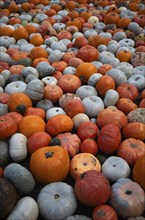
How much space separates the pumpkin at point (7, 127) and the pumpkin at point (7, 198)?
0.74 meters

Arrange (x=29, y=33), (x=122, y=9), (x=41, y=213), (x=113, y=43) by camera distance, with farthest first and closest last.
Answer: (x=122, y=9)
(x=29, y=33)
(x=113, y=43)
(x=41, y=213)

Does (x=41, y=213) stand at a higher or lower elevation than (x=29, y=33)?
lower

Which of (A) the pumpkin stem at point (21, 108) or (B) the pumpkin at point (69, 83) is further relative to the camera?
(B) the pumpkin at point (69, 83)

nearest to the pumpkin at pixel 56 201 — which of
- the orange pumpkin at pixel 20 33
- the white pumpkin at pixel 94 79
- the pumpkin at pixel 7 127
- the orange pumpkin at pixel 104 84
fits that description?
the pumpkin at pixel 7 127

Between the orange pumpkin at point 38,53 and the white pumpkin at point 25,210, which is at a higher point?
the orange pumpkin at point 38,53

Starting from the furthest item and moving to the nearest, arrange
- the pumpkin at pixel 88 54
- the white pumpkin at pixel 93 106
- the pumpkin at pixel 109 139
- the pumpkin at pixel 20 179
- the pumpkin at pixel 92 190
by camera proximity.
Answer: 1. the pumpkin at pixel 88 54
2. the white pumpkin at pixel 93 106
3. the pumpkin at pixel 109 139
4. the pumpkin at pixel 20 179
5. the pumpkin at pixel 92 190

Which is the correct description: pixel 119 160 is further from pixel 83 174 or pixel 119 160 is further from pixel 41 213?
pixel 41 213

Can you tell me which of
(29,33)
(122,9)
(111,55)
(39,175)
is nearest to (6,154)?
(39,175)

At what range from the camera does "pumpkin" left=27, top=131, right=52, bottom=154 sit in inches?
129

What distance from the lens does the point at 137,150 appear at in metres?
3.20

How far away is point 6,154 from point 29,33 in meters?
3.52

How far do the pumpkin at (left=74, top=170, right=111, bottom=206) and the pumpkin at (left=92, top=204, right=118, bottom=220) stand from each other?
66 mm

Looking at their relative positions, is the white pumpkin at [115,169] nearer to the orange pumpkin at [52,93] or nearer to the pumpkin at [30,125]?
the pumpkin at [30,125]

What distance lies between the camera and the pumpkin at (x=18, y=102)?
3.78m
